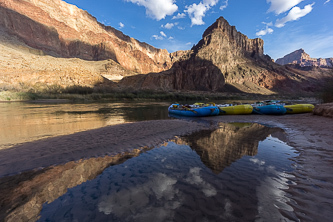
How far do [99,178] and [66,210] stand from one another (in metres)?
1.10

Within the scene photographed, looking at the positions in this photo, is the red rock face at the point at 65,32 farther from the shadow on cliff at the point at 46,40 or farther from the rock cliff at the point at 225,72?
the rock cliff at the point at 225,72

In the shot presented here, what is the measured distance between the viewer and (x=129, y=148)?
225 inches

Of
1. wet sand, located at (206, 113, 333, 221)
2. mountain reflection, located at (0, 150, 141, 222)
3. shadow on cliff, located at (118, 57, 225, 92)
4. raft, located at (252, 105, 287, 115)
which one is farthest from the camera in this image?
shadow on cliff, located at (118, 57, 225, 92)

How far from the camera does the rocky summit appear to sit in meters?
79.6

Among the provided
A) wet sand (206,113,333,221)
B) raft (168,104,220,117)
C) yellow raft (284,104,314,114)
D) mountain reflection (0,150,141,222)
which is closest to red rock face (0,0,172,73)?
raft (168,104,220,117)

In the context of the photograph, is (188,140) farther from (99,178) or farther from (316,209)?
(316,209)

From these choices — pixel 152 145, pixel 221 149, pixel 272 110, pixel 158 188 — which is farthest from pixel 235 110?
pixel 158 188

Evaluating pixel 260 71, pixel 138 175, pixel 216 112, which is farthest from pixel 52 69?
pixel 260 71

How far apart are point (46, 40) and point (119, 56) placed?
5581 centimetres

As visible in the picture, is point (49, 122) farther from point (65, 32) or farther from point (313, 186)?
point (65, 32)

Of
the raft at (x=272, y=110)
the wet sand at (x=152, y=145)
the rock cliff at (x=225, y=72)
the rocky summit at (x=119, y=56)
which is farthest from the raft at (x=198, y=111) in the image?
the rock cliff at (x=225, y=72)

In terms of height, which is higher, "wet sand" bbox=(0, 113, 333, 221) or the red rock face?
the red rock face

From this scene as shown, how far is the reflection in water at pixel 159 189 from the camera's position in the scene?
7.97 ft

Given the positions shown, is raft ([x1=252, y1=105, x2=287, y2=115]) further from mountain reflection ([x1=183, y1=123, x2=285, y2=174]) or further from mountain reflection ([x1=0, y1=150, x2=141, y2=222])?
mountain reflection ([x1=0, y1=150, x2=141, y2=222])
